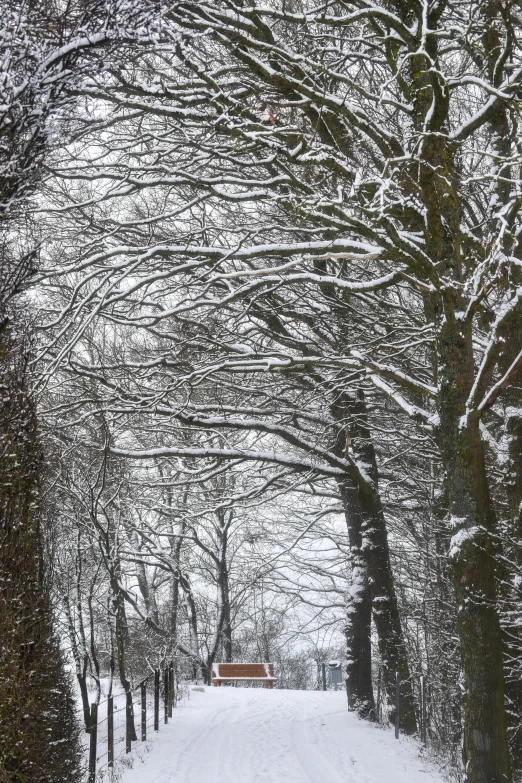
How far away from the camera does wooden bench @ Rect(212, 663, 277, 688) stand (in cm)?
2193

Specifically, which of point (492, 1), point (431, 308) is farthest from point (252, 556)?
point (492, 1)

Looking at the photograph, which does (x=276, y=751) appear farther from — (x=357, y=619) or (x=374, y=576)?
(x=357, y=619)

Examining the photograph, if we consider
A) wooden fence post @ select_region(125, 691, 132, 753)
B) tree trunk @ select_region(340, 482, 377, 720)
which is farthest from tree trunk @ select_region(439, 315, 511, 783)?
tree trunk @ select_region(340, 482, 377, 720)

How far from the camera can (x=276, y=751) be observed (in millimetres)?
9516

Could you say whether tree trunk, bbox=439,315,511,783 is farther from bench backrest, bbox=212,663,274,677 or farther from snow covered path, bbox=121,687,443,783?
bench backrest, bbox=212,663,274,677

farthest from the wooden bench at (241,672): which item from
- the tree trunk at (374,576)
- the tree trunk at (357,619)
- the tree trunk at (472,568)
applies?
the tree trunk at (472,568)

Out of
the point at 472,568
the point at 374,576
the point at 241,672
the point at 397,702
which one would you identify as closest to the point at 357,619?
the point at 374,576

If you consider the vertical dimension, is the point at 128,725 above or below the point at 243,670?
above

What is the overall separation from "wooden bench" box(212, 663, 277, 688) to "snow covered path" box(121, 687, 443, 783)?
7567 mm

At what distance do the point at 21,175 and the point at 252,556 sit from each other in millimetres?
16527

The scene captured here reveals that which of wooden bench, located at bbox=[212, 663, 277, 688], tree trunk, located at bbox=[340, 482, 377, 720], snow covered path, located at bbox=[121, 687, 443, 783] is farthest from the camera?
wooden bench, located at bbox=[212, 663, 277, 688]

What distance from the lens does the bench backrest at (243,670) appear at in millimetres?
22047

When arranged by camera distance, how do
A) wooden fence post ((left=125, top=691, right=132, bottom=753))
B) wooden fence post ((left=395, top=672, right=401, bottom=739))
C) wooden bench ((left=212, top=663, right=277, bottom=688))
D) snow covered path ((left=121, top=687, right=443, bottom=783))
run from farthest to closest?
wooden bench ((left=212, top=663, right=277, bottom=688))
wooden fence post ((left=395, top=672, right=401, bottom=739))
wooden fence post ((left=125, top=691, right=132, bottom=753))
snow covered path ((left=121, top=687, right=443, bottom=783))

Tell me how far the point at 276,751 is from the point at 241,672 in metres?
→ 13.3
